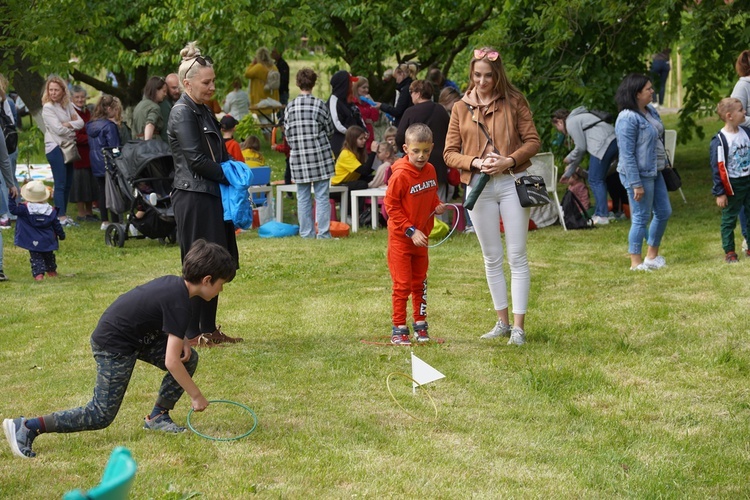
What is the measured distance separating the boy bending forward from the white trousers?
2432 millimetres

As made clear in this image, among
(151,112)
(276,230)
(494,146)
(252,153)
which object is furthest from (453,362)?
(252,153)

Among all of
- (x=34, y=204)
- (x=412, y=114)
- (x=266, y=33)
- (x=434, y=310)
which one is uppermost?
(x=266, y=33)

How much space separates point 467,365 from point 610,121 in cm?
837

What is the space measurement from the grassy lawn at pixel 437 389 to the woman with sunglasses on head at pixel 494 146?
871 mm

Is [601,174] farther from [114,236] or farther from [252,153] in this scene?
[114,236]

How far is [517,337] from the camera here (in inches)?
288

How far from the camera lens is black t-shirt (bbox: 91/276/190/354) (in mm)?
5000

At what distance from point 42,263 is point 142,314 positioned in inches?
258

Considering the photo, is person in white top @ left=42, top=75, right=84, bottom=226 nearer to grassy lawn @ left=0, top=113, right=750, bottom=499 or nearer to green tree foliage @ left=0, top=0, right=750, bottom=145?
green tree foliage @ left=0, top=0, right=750, bottom=145

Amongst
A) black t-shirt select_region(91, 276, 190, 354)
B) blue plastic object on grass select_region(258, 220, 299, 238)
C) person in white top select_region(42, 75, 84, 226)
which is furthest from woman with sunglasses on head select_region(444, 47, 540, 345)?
person in white top select_region(42, 75, 84, 226)

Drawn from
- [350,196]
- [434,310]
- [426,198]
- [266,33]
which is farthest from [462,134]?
[266,33]

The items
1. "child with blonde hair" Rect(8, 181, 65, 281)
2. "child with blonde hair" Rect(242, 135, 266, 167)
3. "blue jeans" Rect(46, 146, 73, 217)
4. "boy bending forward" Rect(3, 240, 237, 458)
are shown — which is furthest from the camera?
"child with blonde hair" Rect(242, 135, 266, 167)

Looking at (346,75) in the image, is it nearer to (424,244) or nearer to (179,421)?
(424,244)

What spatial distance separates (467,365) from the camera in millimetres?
6840
